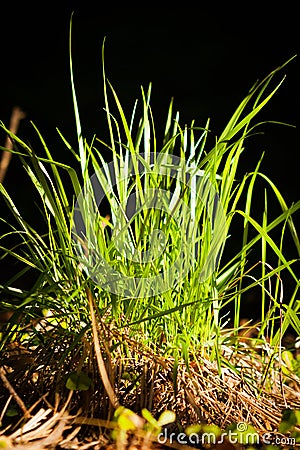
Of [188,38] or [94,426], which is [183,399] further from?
[188,38]

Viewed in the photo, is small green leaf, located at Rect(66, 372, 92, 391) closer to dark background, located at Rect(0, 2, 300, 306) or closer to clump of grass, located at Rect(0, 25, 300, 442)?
clump of grass, located at Rect(0, 25, 300, 442)

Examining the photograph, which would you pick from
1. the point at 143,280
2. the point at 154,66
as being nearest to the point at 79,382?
the point at 143,280

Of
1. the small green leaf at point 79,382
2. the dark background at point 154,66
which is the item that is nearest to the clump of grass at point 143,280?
the small green leaf at point 79,382

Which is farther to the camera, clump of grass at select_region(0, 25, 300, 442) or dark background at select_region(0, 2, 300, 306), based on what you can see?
dark background at select_region(0, 2, 300, 306)

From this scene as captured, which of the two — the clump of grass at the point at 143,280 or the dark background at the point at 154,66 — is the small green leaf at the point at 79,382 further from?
the dark background at the point at 154,66


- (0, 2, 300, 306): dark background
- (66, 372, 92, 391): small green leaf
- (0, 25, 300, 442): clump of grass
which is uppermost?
(0, 2, 300, 306): dark background

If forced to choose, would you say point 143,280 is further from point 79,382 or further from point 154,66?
point 154,66

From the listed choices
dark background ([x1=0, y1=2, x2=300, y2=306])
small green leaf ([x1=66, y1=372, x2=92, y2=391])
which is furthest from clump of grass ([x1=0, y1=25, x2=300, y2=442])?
dark background ([x1=0, y1=2, x2=300, y2=306])
